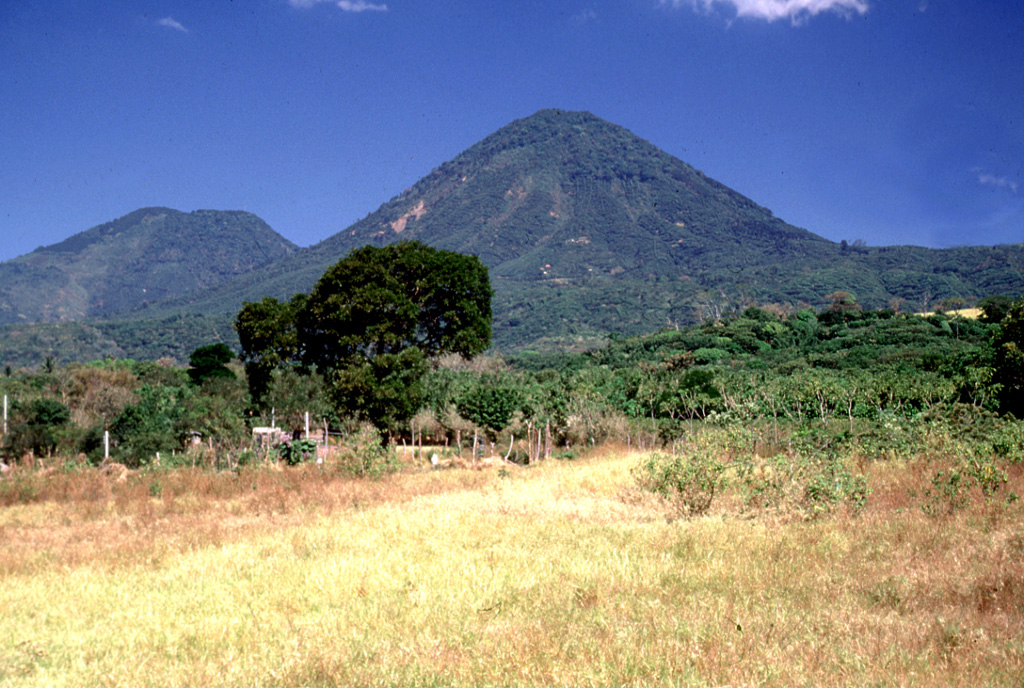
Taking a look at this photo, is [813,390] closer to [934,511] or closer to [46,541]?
[934,511]

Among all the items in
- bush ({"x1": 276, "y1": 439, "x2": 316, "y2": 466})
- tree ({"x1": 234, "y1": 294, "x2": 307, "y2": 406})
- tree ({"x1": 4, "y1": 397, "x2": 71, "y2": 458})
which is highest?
tree ({"x1": 234, "y1": 294, "x2": 307, "y2": 406})

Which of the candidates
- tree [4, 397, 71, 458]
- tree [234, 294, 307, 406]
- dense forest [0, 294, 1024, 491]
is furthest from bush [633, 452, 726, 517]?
tree [4, 397, 71, 458]

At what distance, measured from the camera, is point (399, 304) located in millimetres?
20438

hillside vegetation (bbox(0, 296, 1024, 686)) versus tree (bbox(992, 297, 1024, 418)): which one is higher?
tree (bbox(992, 297, 1024, 418))

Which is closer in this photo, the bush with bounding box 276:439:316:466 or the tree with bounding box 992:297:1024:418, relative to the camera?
the bush with bounding box 276:439:316:466

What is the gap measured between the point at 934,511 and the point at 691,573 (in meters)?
3.90

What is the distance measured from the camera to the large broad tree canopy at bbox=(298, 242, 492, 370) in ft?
66.9

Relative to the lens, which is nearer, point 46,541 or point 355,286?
point 46,541

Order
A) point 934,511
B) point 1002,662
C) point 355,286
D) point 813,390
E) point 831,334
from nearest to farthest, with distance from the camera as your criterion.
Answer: point 1002,662
point 934,511
point 355,286
point 813,390
point 831,334

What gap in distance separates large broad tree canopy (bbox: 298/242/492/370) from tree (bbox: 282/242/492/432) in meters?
0.03

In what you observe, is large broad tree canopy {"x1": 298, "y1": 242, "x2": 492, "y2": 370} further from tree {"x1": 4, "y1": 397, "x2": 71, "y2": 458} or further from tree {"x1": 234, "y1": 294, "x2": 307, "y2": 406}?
tree {"x1": 4, "y1": 397, "x2": 71, "y2": 458}

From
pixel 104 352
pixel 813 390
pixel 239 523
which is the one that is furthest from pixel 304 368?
pixel 104 352

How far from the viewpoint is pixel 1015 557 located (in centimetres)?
660

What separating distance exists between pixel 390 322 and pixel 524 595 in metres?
15.0
